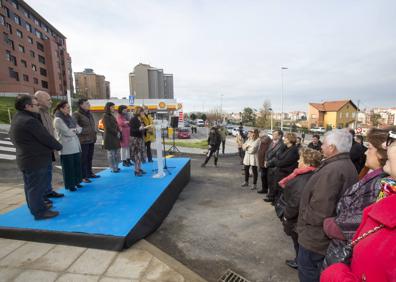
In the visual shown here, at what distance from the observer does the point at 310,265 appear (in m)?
1.98

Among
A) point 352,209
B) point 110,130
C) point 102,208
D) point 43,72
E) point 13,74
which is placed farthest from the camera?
point 43,72

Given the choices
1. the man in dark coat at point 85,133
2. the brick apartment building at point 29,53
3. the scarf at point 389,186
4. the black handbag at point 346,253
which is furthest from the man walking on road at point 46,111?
the brick apartment building at point 29,53

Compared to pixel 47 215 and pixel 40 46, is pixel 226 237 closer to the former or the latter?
pixel 47 215

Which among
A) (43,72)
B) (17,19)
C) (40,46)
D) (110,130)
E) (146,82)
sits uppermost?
(17,19)

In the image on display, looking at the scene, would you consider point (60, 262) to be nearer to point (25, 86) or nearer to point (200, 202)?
point (200, 202)

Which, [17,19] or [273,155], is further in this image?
[17,19]

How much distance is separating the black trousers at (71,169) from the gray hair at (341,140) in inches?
160

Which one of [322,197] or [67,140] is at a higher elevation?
[67,140]

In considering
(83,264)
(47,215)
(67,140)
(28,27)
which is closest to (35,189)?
(47,215)

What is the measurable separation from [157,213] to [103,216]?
914mm

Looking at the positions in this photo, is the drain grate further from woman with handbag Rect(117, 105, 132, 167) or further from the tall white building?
the tall white building

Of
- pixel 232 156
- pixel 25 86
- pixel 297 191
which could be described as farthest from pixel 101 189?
pixel 25 86

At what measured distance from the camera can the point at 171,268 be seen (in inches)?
94.5

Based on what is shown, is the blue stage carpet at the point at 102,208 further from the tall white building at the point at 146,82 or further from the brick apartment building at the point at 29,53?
the tall white building at the point at 146,82
